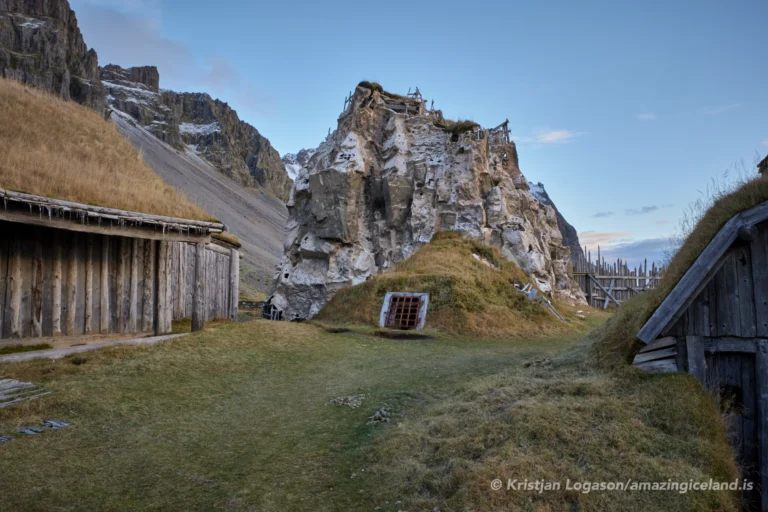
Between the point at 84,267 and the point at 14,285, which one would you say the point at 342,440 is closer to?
the point at 14,285

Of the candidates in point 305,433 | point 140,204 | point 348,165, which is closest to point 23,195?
point 140,204

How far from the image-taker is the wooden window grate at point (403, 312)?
18375 mm

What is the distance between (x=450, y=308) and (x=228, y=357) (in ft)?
32.4

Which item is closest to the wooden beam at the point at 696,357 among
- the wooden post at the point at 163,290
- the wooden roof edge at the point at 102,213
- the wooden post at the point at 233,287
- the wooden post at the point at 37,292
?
the wooden roof edge at the point at 102,213

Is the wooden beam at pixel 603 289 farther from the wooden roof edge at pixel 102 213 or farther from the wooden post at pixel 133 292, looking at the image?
the wooden post at pixel 133 292

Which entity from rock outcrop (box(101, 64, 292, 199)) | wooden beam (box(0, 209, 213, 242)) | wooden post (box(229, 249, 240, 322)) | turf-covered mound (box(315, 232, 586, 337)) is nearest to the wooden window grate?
turf-covered mound (box(315, 232, 586, 337))

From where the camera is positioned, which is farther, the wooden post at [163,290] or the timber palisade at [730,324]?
the wooden post at [163,290]

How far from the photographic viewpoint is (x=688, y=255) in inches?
266

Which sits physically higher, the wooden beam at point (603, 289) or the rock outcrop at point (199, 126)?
the rock outcrop at point (199, 126)

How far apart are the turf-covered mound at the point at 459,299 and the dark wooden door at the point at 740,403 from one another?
444 inches

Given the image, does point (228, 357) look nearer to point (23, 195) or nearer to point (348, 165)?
point (23, 195)

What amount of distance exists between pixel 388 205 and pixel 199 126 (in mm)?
130012

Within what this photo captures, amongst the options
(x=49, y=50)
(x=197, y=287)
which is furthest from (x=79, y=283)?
(x=49, y=50)

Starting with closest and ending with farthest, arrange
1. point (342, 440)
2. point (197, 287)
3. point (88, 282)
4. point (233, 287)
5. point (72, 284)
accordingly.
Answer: point (342, 440) < point (72, 284) < point (88, 282) < point (197, 287) < point (233, 287)
